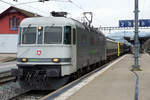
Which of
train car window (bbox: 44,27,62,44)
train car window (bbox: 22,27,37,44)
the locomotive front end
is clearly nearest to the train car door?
the locomotive front end

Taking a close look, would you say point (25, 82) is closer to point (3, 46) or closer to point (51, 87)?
point (51, 87)

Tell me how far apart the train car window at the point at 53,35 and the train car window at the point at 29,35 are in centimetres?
49

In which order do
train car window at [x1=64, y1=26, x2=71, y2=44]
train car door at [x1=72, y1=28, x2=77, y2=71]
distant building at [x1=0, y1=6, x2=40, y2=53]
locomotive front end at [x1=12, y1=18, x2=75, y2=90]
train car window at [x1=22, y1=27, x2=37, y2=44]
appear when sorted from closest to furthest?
locomotive front end at [x1=12, y1=18, x2=75, y2=90]
train car window at [x1=64, y1=26, x2=71, y2=44]
train car window at [x1=22, y1=27, x2=37, y2=44]
train car door at [x1=72, y1=28, x2=77, y2=71]
distant building at [x1=0, y1=6, x2=40, y2=53]

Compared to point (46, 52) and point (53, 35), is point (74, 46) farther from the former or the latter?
point (46, 52)

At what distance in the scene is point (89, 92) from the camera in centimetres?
867

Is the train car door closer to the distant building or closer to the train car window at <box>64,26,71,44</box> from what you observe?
the train car window at <box>64,26,71,44</box>

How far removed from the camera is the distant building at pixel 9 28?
42.0 metres

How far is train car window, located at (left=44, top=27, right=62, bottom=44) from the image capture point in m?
10.4

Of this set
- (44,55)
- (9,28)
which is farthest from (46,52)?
(9,28)

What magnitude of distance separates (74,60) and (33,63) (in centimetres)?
173

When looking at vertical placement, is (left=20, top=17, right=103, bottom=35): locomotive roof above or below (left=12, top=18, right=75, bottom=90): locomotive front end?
above

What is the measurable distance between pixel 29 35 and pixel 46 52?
1117mm

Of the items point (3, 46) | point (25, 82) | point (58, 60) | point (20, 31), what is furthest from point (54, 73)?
point (3, 46)

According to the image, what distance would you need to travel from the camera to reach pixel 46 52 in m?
10.2
